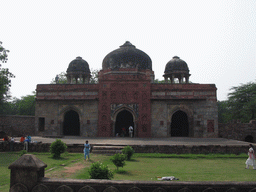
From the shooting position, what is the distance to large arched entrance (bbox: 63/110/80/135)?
2105cm

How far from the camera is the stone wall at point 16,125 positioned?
21453 millimetres

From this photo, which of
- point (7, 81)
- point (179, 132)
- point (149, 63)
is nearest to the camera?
point (7, 81)

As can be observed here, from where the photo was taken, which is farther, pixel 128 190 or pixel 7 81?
pixel 7 81

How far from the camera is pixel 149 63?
2384cm

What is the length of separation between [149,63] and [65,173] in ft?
59.7

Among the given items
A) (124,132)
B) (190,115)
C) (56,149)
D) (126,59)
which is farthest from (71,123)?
(56,149)

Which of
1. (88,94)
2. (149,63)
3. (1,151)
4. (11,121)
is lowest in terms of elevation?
(1,151)

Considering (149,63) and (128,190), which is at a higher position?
(149,63)

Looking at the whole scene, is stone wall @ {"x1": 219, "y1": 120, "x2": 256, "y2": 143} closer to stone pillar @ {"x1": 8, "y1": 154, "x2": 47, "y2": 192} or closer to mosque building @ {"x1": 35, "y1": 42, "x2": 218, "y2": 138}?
mosque building @ {"x1": 35, "y1": 42, "x2": 218, "y2": 138}

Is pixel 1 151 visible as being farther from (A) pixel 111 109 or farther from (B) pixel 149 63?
(B) pixel 149 63

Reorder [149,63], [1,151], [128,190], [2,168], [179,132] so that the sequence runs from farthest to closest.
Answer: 1. [149,63]
2. [179,132]
3. [1,151]
4. [2,168]
5. [128,190]

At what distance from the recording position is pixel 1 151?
41.0 ft

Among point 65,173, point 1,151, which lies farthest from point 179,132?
point 65,173

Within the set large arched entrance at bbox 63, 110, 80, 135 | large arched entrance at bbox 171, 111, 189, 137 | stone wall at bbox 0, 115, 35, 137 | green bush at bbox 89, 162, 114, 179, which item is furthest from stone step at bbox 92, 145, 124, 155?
stone wall at bbox 0, 115, 35, 137
